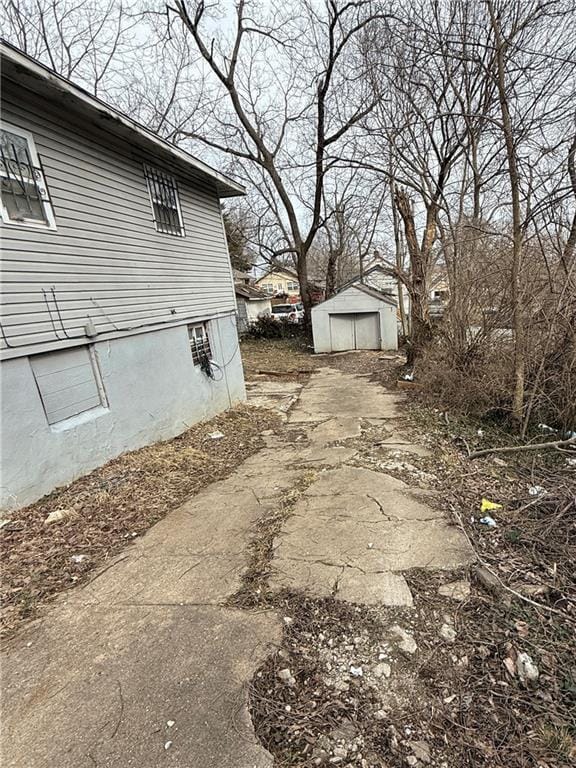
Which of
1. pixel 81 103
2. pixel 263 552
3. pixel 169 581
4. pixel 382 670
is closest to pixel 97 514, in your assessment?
pixel 169 581

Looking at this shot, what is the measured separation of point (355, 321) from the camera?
1677 centimetres

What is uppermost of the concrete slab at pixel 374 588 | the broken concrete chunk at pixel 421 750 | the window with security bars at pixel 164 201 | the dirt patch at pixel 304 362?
the window with security bars at pixel 164 201

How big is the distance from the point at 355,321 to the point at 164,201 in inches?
464

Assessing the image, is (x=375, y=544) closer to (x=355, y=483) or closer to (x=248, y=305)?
(x=355, y=483)

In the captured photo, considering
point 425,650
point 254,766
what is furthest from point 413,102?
point 254,766

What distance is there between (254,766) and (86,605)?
5.84ft

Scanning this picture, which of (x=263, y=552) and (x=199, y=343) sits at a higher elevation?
(x=199, y=343)

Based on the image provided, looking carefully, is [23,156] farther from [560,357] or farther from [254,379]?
[254,379]

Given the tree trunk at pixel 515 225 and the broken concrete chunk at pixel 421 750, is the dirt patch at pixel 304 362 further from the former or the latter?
the broken concrete chunk at pixel 421 750

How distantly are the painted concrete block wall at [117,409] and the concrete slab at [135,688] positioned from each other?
2.01 meters

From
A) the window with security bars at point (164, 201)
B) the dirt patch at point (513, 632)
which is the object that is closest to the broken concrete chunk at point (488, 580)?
the dirt patch at point (513, 632)

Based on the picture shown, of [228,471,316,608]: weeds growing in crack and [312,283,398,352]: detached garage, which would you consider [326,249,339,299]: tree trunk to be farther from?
[228,471,316,608]: weeds growing in crack

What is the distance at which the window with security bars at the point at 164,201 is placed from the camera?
19.8ft

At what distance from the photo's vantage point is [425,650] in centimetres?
218
